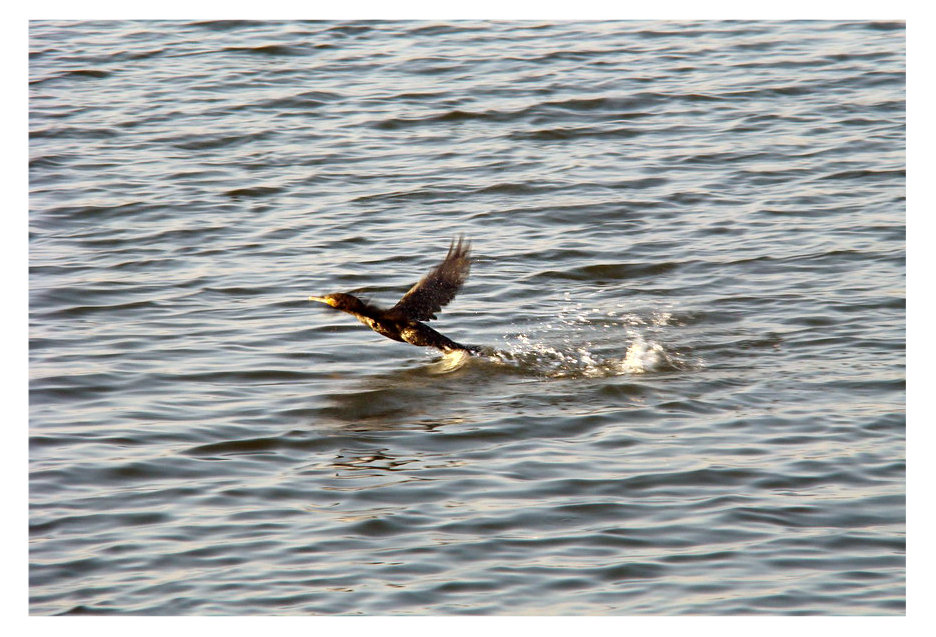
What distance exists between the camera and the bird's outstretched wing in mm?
8531

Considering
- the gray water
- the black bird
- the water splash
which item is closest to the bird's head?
the black bird

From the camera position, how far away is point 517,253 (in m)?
10.8

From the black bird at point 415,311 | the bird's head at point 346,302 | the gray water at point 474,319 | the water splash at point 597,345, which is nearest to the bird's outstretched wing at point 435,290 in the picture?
the black bird at point 415,311

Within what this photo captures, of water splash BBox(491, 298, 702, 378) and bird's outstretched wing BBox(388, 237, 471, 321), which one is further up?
bird's outstretched wing BBox(388, 237, 471, 321)

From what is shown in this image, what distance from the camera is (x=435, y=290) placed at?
8664 millimetres

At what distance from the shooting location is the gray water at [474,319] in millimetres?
5766

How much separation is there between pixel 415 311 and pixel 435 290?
0.79 feet

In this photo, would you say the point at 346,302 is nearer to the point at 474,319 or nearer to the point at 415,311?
the point at 415,311

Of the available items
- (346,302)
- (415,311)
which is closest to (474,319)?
(415,311)

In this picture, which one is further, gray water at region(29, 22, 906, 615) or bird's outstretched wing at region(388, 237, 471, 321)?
bird's outstretched wing at region(388, 237, 471, 321)

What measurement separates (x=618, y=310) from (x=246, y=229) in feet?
12.3

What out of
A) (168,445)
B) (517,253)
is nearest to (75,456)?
(168,445)

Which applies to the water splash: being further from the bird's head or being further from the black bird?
the bird's head

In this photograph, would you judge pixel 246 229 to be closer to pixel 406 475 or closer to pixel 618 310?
pixel 618 310
